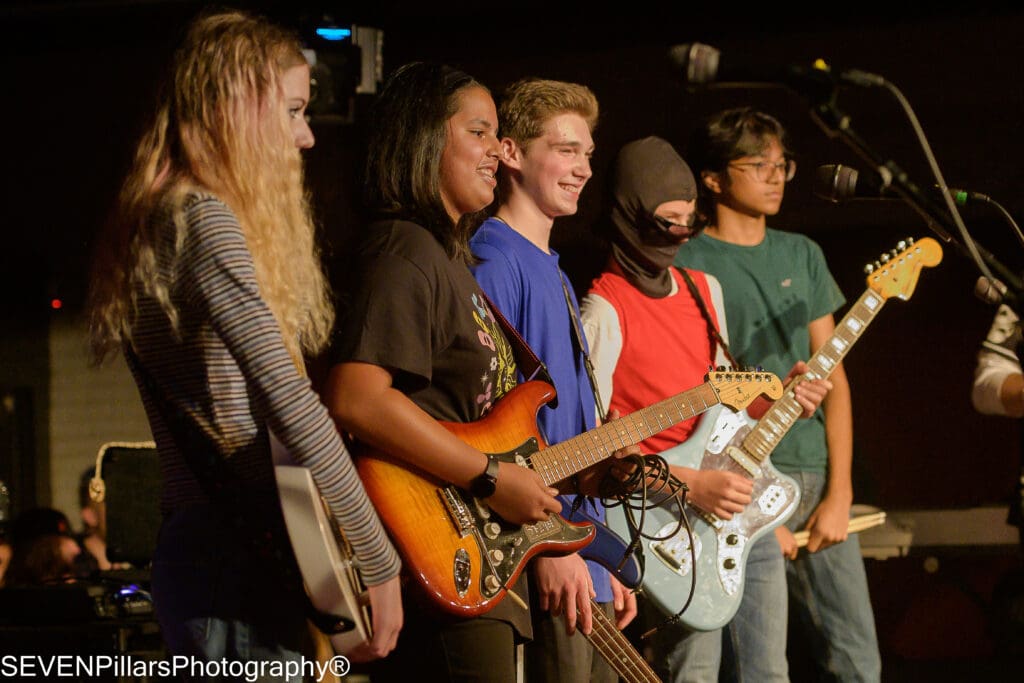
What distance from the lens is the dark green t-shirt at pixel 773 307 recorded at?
4.36 meters

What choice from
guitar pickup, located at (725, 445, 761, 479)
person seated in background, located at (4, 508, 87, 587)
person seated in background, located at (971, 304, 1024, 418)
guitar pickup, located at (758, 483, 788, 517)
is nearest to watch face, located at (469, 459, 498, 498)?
guitar pickup, located at (725, 445, 761, 479)

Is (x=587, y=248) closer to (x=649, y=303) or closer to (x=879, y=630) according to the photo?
(x=649, y=303)

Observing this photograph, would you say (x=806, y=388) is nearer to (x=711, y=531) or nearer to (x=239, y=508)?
(x=711, y=531)

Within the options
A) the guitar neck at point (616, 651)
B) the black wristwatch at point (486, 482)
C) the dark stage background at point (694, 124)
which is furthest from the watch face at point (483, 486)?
the dark stage background at point (694, 124)

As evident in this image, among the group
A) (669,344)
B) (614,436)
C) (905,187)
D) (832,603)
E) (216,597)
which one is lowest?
(832,603)

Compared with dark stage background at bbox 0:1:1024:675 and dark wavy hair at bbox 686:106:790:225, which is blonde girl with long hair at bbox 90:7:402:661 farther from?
dark stage background at bbox 0:1:1024:675

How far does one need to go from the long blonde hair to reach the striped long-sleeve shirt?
59mm

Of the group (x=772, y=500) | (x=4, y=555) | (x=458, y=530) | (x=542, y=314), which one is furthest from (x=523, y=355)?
(x=4, y=555)

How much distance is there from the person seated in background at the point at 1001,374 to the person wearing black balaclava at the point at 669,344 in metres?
0.66

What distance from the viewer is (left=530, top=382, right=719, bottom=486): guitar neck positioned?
287 cm

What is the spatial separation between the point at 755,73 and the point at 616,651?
1642 mm

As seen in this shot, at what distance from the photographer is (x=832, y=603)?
4.40 metres

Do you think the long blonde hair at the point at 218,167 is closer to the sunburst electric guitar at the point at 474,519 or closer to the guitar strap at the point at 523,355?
the sunburst electric guitar at the point at 474,519

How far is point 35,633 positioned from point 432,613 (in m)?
2.50
